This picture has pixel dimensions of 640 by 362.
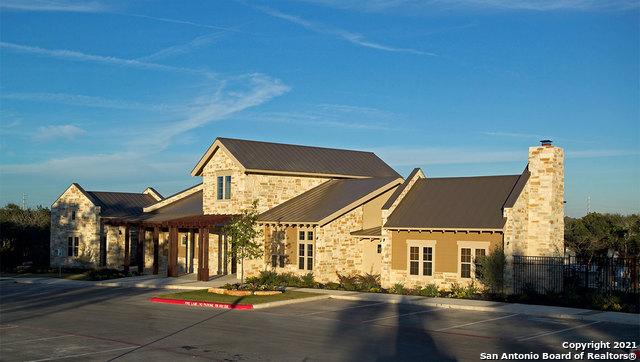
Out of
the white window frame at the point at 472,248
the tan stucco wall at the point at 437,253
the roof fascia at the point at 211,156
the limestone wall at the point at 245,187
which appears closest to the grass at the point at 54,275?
Answer: the limestone wall at the point at 245,187

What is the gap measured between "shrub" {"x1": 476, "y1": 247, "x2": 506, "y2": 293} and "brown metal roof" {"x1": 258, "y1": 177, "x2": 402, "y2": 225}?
342 inches

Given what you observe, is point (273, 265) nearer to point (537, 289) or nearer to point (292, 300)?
point (292, 300)

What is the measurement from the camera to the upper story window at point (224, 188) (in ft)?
126

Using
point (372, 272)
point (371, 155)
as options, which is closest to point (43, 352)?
point (372, 272)

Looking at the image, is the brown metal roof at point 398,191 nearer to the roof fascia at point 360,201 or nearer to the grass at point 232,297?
the roof fascia at point 360,201

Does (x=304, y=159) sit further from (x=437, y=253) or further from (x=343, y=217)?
(x=437, y=253)

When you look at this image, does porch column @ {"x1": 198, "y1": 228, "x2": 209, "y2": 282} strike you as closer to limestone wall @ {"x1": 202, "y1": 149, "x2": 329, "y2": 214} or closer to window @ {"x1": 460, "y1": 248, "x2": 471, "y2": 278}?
limestone wall @ {"x1": 202, "y1": 149, "x2": 329, "y2": 214}

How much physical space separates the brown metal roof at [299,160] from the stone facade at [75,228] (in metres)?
10.7

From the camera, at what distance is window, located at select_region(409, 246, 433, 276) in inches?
1200

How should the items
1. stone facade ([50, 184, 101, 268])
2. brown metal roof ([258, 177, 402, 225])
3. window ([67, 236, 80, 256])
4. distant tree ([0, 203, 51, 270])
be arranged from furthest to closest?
distant tree ([0, 203, 51, 270]) → window ([67, 236, 80, 256]) → stone facade ([50, 184, 101, 268]) → brown metal roof ([258, 177, 402, 225])

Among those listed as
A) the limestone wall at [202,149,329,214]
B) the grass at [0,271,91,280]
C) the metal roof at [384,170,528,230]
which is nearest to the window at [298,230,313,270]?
the limestone wall at [202,149,329,214]

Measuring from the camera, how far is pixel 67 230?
157ft

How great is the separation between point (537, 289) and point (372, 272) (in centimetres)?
961

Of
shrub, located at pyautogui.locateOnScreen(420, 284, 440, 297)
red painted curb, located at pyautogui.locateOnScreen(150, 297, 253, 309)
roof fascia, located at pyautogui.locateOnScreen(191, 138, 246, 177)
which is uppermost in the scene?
roof fascia, located at pyautogui.locateOnScreen(191, 138, 246, 177)
